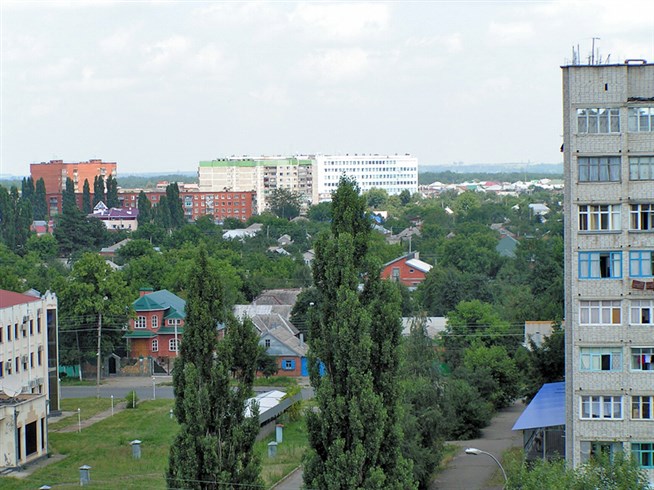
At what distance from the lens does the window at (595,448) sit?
975 inches

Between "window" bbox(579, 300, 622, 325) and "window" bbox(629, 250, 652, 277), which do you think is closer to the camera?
"window" bbox(629, 250, 652, 277)

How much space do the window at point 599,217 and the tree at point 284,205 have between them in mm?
127748

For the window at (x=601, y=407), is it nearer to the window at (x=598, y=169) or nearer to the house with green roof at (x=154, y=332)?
the window at (x=598, y=169)

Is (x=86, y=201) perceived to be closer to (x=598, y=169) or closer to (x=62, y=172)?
(x=62, y=172)

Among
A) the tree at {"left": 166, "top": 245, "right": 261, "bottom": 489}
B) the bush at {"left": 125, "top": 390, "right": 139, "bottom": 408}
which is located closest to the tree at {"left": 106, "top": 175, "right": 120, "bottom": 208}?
the bush at {"left": 125, "top": 390, "right": 139, "bottom": 408}

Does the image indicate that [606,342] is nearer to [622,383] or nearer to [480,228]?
[622,383]

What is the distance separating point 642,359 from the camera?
24719mm

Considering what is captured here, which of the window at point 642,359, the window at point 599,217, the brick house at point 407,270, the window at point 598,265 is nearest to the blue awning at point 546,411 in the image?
the window at point 642,359

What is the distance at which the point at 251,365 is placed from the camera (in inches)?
886

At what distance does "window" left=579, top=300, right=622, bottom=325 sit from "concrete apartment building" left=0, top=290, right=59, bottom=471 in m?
16.6

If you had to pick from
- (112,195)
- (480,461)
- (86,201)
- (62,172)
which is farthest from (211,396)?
(62,172)

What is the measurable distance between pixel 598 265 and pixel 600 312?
3.13 feet

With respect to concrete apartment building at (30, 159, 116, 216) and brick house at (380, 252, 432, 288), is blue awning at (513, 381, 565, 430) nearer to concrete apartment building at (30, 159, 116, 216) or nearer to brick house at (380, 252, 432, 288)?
brick house at (380, 252, 432, 288)

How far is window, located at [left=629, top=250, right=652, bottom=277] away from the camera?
971 inches
